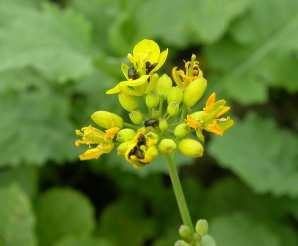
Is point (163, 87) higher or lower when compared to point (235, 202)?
lower

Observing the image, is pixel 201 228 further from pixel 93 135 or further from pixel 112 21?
pixel 112 21

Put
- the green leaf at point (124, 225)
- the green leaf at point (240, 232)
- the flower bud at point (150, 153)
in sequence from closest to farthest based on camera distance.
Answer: the flower bud at point (150, 153) < the green leaf at point (240, 232) < the green leaf at point (124, 225)

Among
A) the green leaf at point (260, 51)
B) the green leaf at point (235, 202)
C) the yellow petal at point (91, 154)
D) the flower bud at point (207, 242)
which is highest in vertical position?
the green leaf at point (260, 51)

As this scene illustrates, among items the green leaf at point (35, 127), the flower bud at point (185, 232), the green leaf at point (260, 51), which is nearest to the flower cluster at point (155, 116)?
the flower bud at point (185, 232)

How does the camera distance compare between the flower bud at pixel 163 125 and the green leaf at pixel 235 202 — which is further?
the green leaf at pixel 235 202

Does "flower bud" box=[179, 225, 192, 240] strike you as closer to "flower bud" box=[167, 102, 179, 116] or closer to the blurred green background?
"flower bud" box=[167, 102, 179, 116]

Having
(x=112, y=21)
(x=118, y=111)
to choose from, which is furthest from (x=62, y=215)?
(x=112, y=21)

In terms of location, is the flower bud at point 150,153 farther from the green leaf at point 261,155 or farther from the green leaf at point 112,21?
the green leaf at point 112,21
